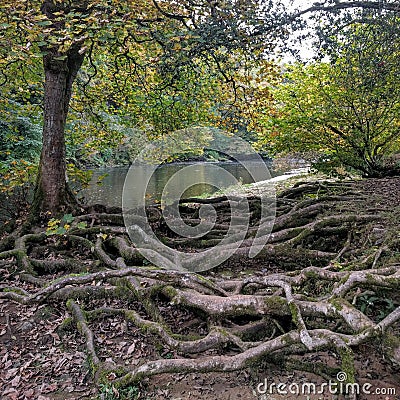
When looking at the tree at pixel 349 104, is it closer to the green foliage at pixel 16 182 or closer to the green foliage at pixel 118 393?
the green foliage at pixel 118 393

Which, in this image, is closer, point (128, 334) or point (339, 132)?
point (128, 334)

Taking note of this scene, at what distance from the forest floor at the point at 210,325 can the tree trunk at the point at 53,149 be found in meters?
1.61

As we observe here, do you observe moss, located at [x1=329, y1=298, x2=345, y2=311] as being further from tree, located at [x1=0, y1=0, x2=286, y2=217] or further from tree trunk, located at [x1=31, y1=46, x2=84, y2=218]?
tree trunk, located at [x1=31, y1=46, x2=84, y2=218]

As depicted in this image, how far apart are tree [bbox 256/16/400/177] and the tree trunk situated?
16.9ft

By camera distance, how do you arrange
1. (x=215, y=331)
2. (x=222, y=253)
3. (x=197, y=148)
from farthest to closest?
(x=197, y=148)
(x=222, y=253)
(x=215, y=331)

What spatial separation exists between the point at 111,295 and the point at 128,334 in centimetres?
58

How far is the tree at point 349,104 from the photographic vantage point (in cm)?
628

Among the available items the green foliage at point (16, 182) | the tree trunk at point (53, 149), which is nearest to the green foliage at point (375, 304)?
the tree trunk at point (53, 149)

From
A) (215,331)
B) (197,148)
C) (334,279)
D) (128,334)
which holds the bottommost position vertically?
(128,334)

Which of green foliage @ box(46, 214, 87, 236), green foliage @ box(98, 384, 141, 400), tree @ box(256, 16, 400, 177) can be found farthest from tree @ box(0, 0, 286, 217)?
green foliage @ box(98, 384, 141, 400)

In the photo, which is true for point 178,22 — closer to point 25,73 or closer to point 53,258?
point 53,258

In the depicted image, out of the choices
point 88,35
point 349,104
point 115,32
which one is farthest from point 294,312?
point 349,104

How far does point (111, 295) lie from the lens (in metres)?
4.34

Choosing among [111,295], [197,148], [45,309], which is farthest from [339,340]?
[197,148]
